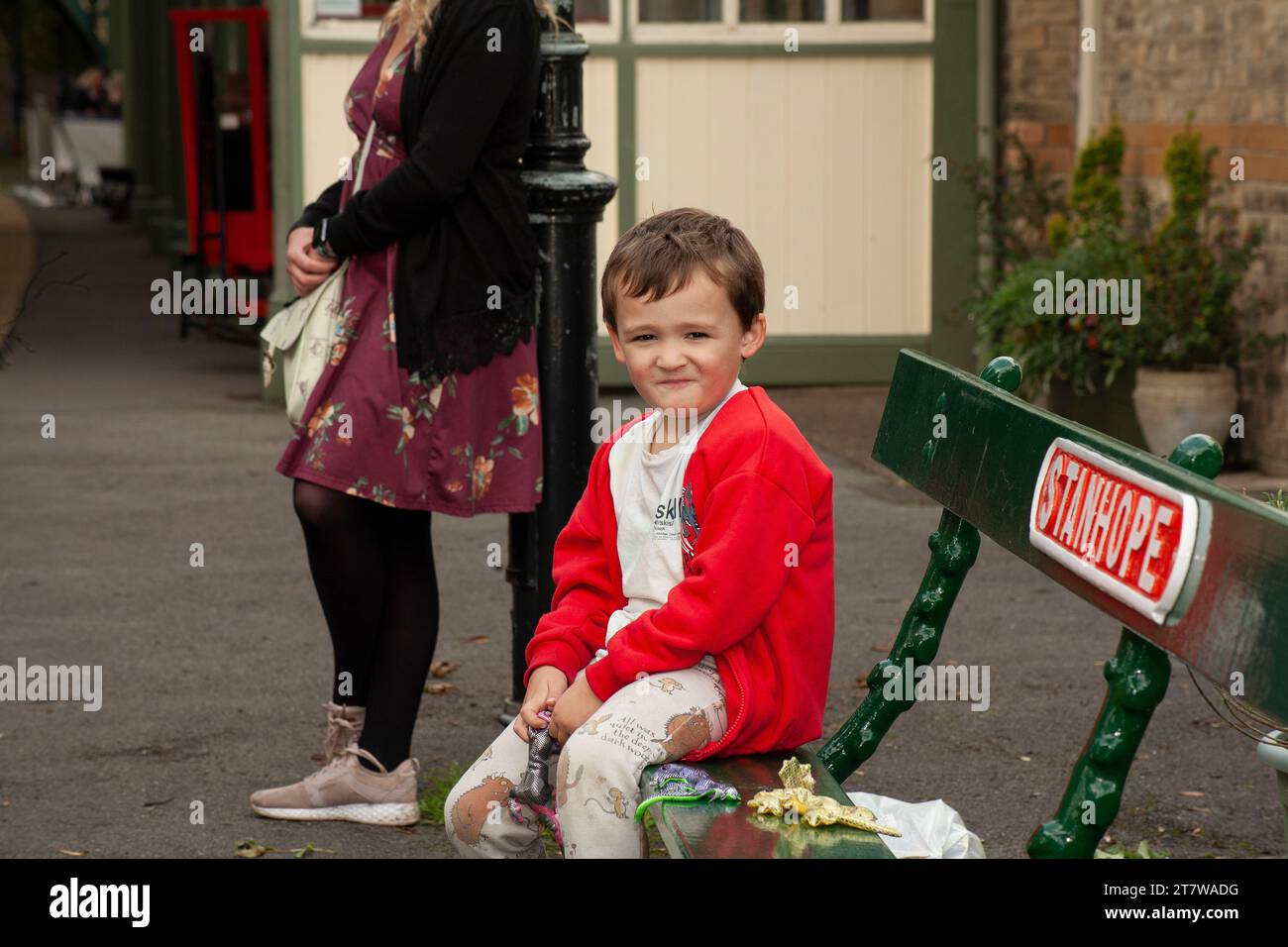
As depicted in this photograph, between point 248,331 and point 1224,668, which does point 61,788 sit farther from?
point 248,331

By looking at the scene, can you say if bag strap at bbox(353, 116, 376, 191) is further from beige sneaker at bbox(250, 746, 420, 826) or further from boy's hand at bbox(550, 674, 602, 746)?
boy's hand at bbox(550, 674, 602, 746)

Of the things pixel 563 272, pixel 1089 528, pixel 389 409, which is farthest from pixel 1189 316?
pixel 1089 528

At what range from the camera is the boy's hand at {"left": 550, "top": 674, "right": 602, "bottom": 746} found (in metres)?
3.10

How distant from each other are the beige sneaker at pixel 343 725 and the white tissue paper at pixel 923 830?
1.53m

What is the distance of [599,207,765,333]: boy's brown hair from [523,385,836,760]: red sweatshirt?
18 centimetres

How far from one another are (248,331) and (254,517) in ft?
15.7

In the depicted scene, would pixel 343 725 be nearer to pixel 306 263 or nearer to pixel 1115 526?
pixel 306 263

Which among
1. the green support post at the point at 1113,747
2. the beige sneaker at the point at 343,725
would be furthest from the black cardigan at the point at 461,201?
the green support post at the point at 1113,747

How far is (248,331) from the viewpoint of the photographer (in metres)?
12.3

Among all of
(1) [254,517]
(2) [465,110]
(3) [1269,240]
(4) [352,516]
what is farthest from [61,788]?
(3) [1269,240]

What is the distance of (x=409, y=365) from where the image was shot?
415 centimetres

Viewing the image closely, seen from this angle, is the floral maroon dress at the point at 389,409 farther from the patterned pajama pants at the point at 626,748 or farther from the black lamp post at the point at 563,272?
the patterned pajama pants at the point at 626,748

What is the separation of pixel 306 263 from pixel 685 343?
1.40 meters

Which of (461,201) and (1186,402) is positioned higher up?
(461,201)
